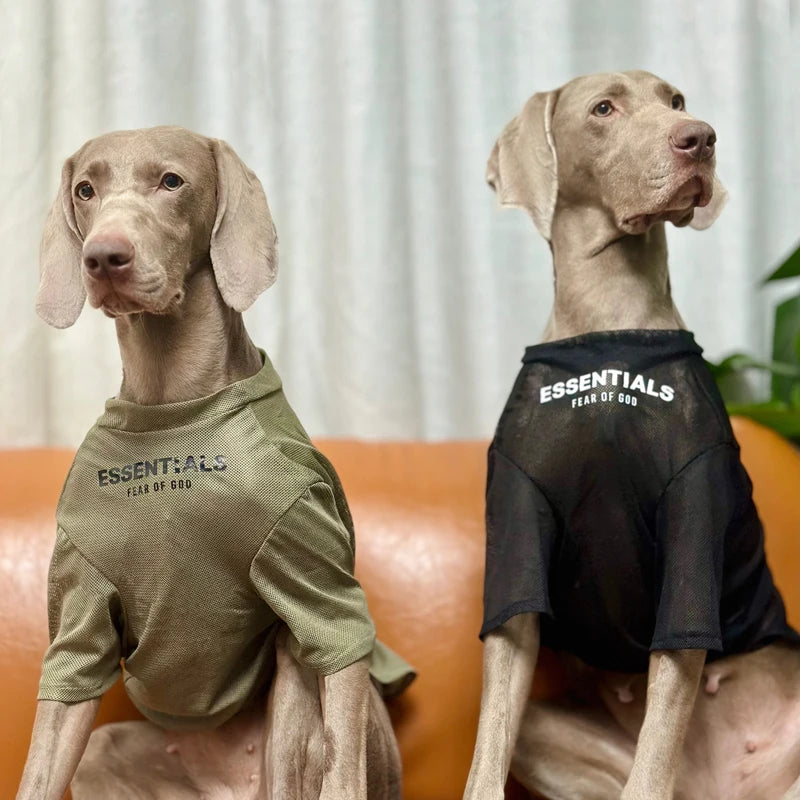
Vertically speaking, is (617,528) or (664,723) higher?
(617,528)

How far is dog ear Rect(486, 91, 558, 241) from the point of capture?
2.18 meters

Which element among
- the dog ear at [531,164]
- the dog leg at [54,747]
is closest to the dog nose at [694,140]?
the dog ear at [531,164]

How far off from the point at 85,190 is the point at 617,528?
3.48 ft

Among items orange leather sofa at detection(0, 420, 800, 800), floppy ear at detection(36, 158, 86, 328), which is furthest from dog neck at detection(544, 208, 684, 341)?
floppy ear at detection(36, 158, 86, 328)

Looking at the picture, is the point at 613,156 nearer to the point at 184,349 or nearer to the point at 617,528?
the point at 617,528

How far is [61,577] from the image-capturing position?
6.12 ft

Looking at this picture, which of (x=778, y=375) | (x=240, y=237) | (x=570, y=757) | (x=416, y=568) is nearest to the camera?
(x=240, y=237)

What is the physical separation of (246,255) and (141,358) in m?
0.25

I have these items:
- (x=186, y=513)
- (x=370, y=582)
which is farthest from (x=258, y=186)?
(x=370, y=582)

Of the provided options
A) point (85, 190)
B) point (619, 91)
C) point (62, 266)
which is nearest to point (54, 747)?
point (62, 266)

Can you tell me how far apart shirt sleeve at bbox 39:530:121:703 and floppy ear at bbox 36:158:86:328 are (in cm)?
36

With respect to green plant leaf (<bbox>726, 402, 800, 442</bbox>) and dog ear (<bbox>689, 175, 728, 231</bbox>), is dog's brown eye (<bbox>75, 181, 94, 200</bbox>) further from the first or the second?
green plant leaf (<bbox>726, 402, 800, 442</bbox>)

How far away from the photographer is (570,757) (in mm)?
2133

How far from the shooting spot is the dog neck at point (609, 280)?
2.12 m
